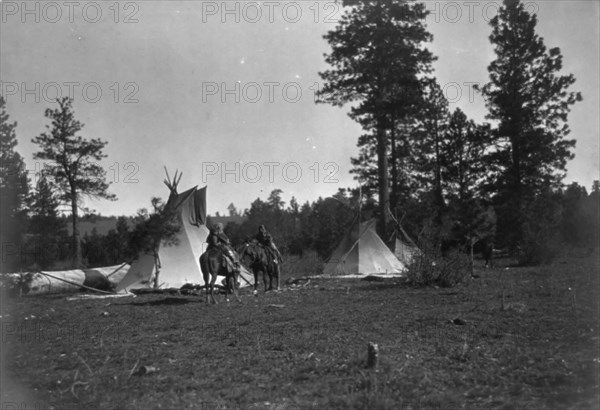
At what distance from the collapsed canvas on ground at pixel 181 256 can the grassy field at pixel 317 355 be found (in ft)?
19.3

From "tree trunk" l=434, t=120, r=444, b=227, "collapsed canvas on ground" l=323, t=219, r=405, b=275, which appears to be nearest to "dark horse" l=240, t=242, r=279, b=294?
"collapsed canvas on ground" l=323, t=219, r=405, b=275

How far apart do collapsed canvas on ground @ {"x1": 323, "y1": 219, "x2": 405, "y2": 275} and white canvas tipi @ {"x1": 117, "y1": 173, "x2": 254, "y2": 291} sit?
4.51m

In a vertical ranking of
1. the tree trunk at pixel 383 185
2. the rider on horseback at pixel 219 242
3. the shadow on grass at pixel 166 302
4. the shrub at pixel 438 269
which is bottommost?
the shadow on grass at pixel 166 302

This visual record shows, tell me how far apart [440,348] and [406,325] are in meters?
1.87

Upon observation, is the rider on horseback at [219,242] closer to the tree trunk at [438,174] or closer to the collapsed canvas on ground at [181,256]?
the collapsed canvas on ground at [181,256]

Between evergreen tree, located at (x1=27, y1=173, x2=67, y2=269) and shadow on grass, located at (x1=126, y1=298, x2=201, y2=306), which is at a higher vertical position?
evergreen tree, located at (x1=27, y1=173, x2=67, y2=269)

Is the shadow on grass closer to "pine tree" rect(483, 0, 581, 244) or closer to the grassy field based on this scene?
the grassy field

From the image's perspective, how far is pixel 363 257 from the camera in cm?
2250

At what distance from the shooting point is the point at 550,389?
5.37 m

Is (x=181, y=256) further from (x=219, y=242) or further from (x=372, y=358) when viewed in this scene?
(x=372, y=358)

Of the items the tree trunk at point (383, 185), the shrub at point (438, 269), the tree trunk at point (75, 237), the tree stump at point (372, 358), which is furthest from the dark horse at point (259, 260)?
the tree trunk at point (75, 237)

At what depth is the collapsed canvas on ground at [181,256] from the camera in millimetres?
18484

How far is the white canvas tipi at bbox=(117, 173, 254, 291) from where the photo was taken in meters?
18.5

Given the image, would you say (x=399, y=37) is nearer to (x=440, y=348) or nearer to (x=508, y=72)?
(x=508, y=72)
